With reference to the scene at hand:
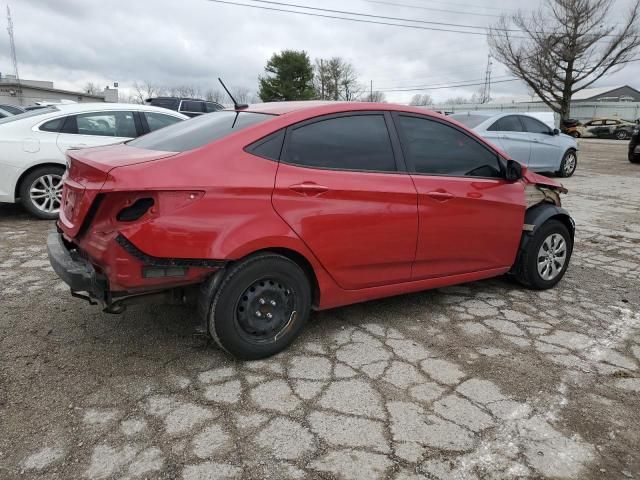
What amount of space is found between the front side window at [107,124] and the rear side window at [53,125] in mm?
195

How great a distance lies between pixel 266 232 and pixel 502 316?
215 cm

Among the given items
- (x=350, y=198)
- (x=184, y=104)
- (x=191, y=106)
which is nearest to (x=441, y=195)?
(x=350, y=198)

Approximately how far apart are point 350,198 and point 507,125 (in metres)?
8.93

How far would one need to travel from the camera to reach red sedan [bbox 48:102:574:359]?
2.73 meters

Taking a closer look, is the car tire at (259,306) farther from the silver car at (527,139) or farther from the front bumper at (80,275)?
the silver car at (527,139)

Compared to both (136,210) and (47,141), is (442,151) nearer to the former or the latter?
(136,210)

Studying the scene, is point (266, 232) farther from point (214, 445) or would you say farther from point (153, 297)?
point (214, 445)

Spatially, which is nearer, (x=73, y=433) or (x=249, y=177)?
(x=73, y=433)

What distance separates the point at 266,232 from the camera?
115 inches

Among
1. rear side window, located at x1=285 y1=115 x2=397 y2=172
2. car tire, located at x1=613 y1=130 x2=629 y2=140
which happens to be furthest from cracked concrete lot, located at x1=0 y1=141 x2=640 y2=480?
car tire, located at x1=613 y1=130 x2=629 y2=140

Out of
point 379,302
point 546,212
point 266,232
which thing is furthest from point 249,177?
point 546,212

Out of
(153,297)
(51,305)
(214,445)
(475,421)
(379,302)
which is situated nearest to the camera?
(214,445)

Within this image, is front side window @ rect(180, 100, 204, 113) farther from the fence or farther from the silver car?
the fence

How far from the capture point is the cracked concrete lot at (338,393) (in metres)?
2.29
